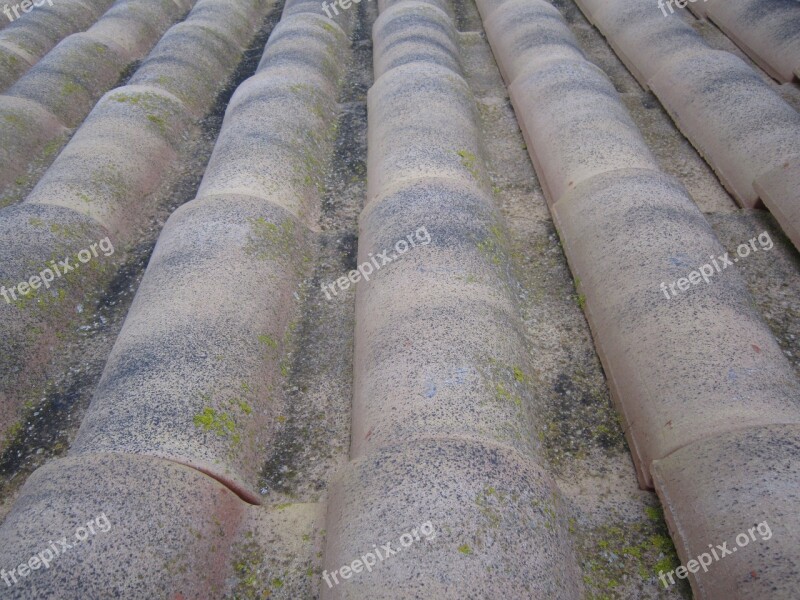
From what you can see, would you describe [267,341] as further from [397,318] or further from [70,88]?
[70,88]

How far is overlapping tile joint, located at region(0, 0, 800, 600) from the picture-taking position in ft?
5.40

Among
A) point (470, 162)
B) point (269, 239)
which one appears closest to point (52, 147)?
point (269, 239)

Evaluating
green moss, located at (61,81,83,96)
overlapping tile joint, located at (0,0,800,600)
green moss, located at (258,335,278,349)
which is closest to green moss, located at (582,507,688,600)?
overlapping tile joint, located at (0,0,800,600)

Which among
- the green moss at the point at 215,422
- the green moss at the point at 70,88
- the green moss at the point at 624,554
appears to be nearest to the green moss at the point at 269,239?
the green moss at the point at 215,422

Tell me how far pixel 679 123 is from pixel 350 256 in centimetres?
236

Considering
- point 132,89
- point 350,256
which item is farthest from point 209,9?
point 350,256

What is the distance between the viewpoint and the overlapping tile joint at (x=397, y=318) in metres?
1.65

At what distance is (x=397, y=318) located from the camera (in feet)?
7.41

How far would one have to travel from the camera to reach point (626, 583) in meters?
1.76

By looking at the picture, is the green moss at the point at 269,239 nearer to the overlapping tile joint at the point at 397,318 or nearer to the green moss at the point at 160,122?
the overlapping tile joint at the point at 397,318

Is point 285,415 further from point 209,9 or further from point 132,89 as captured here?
point 209,9

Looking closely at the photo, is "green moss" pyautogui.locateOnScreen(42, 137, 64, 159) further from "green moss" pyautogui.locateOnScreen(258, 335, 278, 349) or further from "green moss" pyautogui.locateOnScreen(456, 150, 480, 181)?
"green moss" pyautogui.locateOnScreen(456, 150, 480, 181)

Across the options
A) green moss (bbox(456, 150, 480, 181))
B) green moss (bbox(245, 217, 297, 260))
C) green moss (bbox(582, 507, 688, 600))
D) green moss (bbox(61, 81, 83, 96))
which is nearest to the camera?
green moss (bbox(582, 507, 688, 600))

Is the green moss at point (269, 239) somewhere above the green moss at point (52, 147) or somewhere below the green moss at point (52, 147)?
below
